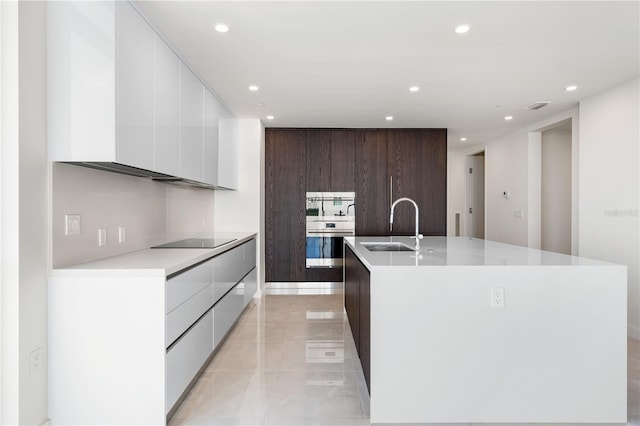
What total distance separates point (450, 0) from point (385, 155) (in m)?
3.31

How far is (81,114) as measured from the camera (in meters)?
1.78

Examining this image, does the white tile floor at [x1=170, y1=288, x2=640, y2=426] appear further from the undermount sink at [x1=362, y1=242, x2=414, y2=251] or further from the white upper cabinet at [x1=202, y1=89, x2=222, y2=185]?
the white upper cabinet at [x1=202, y1=89, x2=222, y2=185]

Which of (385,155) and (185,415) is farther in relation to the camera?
(385,155)

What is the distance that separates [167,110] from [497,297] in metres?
2.42

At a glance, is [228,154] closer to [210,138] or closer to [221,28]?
[210,138]

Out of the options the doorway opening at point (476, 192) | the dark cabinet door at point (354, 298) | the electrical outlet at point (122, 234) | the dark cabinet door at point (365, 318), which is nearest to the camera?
the dark cabinet door at point (365, 318)

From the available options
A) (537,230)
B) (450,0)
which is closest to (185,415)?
(450,0)

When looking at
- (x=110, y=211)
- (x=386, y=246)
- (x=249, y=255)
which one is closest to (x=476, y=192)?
(x=386, y=246)

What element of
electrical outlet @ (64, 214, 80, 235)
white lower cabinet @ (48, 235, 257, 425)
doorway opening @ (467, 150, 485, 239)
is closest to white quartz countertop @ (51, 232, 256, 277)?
white lower cabinet @ (48, 235, 257, 425)

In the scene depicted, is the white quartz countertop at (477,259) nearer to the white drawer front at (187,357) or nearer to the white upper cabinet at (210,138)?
the white drawer front at (187,357)

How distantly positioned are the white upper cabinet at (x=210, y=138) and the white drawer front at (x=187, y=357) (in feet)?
4.97

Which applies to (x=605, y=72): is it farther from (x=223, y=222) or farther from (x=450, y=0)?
(x=223, y=222)

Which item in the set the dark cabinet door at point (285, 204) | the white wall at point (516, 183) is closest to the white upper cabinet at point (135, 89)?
the dark cabinet door at point (285, 204)

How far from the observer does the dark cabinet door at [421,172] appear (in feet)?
17.5
